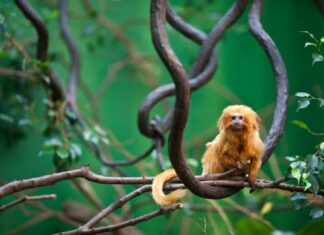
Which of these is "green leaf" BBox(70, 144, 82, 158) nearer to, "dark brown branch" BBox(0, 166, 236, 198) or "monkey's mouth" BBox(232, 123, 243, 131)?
"monkey's mouth" BBox(232, 123, 243, 131)

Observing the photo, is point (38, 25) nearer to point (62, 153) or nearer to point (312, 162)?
point (62, 153)

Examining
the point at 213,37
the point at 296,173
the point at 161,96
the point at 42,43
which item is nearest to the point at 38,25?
the point at 42,43

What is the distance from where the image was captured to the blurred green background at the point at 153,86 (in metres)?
4.41

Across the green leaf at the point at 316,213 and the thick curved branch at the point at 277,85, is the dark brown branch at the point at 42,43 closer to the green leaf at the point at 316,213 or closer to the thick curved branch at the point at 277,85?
the thick curved branch at the point at 277,85

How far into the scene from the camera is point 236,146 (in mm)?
2365

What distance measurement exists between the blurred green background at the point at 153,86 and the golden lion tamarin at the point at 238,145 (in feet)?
6.33

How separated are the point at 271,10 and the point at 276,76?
2.38m

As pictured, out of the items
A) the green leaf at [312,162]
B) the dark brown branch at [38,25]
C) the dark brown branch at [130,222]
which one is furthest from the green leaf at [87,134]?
the green leaf at [312,162]

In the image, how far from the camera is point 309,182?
6.58ft

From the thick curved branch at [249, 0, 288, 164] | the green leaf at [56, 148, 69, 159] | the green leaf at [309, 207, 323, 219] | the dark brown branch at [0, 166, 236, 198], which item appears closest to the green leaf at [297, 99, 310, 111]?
the thick curved branch at [249, 0, 288, 164]

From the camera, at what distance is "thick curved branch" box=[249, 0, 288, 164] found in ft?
7.15

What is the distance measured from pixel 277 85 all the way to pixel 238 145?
0.28 meters

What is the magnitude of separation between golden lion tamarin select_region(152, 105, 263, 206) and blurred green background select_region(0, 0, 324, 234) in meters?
1.93

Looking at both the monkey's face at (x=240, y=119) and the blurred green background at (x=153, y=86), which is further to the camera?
the blurred green background at (x=153, y=86)
